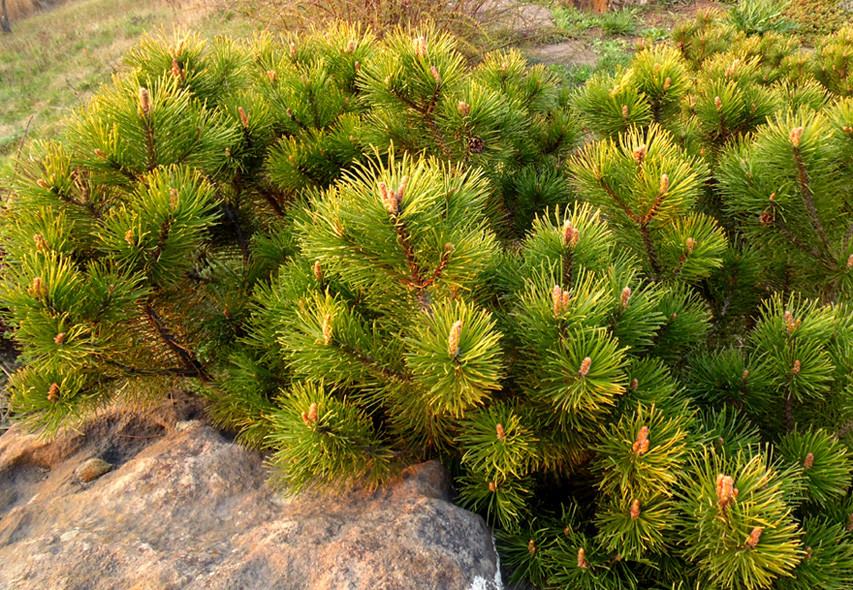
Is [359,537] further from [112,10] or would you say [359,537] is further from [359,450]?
[112,10]

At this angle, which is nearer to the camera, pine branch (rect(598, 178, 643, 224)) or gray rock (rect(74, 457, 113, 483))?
pine branch (rect(598, 178, 643, 224))

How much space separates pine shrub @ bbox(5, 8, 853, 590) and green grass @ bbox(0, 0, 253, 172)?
6.21m

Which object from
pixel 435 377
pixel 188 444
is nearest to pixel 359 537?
pixel 435 377

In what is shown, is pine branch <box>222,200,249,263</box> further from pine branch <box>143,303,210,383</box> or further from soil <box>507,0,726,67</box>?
soil <box>507,0,726,67</box>

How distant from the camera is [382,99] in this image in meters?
Result: 1.71

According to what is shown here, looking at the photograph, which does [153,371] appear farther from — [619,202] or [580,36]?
[580,36]

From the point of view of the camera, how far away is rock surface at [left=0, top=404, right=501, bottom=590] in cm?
129

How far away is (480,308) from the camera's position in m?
1.45

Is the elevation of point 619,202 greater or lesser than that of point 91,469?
greater

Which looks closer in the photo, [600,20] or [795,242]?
[795,242]

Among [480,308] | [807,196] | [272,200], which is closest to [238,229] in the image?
[272,200]

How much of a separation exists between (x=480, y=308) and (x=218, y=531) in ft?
2.82

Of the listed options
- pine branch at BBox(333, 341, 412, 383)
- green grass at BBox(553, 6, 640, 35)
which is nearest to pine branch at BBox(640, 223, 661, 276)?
pine branch at BBox(333, 341, 412, 383)

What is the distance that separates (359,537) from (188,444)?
678 millimetres
